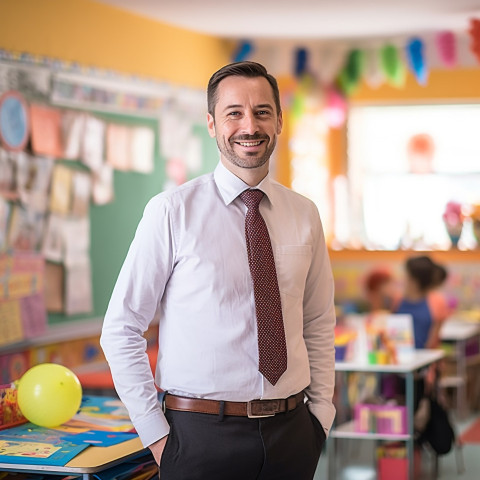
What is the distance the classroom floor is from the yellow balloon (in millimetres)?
2609

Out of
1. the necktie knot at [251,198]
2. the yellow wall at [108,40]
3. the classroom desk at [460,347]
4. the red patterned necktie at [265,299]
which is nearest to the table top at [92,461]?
the red patterned necktie at [265,299]

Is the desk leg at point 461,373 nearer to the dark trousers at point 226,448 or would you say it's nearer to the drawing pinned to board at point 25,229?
the drawing pinned to board at point 25,229

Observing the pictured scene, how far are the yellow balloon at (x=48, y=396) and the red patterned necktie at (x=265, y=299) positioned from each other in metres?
0.93

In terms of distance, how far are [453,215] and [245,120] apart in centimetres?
598

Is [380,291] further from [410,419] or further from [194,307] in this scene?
[194,307]

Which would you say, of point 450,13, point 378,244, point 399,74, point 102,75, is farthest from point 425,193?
point 102,75

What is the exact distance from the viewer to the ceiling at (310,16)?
6.29 meters

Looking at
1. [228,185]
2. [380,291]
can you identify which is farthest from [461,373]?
[228,185]

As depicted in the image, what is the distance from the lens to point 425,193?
8.41 metres

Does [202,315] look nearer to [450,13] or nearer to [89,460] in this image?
[89,460]

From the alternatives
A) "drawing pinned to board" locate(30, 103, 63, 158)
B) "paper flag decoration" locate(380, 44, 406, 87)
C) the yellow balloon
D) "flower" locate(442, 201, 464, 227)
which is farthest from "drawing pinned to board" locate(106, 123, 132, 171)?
the yellow balloon

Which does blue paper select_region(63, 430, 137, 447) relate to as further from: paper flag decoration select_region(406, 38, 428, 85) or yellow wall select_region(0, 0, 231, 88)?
paper flag decoration select_region(406, 38, 428, 85)

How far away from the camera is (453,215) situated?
811 cm

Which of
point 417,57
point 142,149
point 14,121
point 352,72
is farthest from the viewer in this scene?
point 352,72
